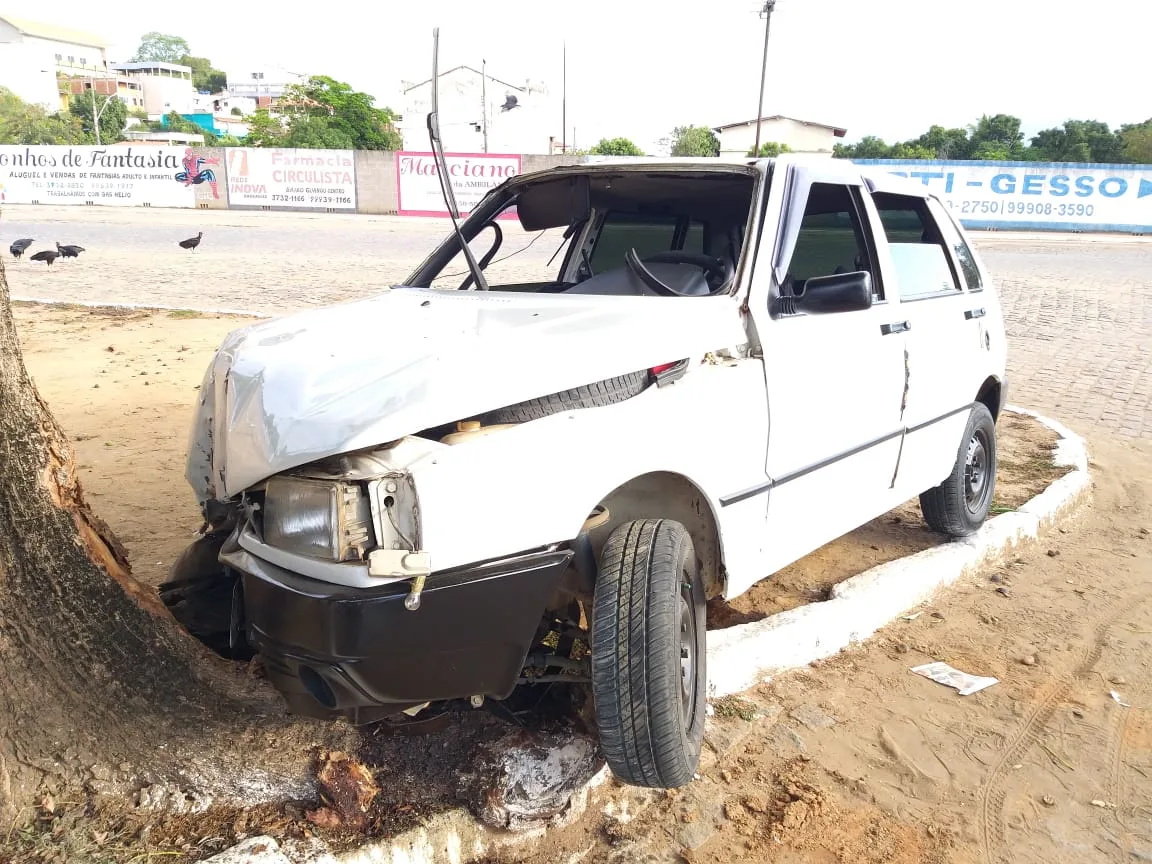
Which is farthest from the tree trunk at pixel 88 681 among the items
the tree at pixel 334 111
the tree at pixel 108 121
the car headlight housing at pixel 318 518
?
the tree at pixel 108 121

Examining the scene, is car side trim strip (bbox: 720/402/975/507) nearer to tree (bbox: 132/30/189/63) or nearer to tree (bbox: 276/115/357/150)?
tree (bbox: 276/115/357/150)

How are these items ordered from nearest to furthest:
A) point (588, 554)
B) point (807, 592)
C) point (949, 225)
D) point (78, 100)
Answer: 1. point (588, 554)
2. point (807, 592)
3. point (949, 225)
4. point (78, 100)

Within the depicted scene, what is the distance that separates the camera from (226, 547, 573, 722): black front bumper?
2.03 meters

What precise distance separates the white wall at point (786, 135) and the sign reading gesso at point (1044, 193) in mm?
30570

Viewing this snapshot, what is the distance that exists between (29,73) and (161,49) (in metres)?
97.9

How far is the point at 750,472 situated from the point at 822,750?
978 mm

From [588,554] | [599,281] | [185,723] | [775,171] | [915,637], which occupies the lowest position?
[915,637]

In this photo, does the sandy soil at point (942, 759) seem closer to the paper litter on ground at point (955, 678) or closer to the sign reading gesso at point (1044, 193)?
the paper litter on ground at point (955, 678)

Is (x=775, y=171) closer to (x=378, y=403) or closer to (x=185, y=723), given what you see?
(x=378, y=403)

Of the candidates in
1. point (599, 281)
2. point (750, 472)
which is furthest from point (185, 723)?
point (599, 281)

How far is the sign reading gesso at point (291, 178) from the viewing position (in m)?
34.3

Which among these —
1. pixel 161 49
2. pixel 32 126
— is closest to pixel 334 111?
pixel 32 126

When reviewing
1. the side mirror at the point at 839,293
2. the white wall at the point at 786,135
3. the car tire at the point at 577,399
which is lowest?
the car tire at the point at 577,399

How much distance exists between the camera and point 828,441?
3270mm
